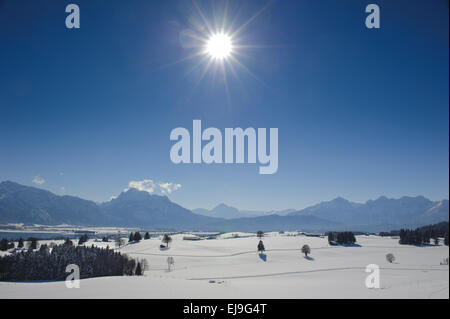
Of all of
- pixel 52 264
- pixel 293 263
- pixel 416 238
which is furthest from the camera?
pixel 416 238

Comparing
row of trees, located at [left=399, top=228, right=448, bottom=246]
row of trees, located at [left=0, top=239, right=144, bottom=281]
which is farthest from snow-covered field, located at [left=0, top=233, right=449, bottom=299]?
row of trees, located at [left=0, top=239, right=144, bottom=281]

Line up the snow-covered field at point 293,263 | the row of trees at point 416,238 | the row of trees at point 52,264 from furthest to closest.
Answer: the row of trees at point 416,238 < the snow-covered field at point 293,263 < the row of trees at point 52,264

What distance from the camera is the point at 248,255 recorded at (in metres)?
92.1

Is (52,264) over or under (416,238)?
over

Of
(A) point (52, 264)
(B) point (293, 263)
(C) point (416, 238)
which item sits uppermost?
(A) point (52, 264)

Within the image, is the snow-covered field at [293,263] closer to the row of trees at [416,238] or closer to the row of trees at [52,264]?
the row of trees at [416,238]

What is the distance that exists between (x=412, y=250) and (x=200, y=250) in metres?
78.0

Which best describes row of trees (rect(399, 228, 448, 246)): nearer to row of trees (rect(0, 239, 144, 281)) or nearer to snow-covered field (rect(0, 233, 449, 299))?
snow-covered field (rect(0, 233, 449, 299))

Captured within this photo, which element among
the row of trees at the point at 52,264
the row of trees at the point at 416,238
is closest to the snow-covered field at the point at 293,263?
the row of trees at the point at 416,238

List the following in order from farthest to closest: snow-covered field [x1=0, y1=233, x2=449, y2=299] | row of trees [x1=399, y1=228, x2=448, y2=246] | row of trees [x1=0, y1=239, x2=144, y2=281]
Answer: row of trees [x1=399, y1=228, x2=448, y2=246], snow-covered field [x1=0, y1=233, x2=449, y2=299], row of trees [x1=0, y1=239, x2=144, y2=281]

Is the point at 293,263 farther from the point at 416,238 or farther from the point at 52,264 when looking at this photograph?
the point at 416,238

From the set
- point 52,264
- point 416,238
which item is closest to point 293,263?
point 52,264

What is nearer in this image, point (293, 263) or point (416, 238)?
point (293, 263)
